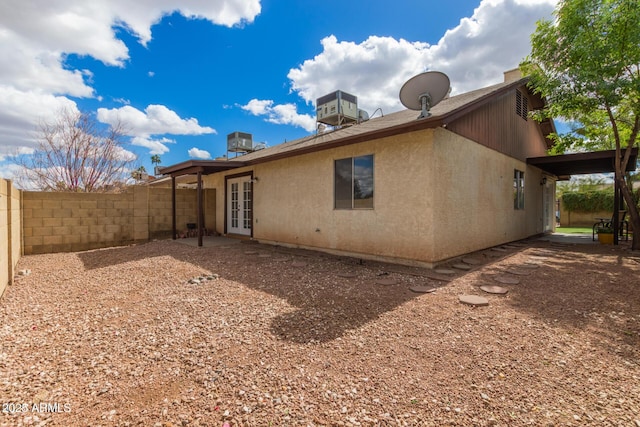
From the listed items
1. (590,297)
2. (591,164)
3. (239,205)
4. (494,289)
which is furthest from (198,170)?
(591,164)

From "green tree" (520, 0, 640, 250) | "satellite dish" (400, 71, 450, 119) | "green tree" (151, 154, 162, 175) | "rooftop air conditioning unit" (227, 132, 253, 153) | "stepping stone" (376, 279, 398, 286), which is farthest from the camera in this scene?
"green tree" (151, 154, 162, 175)

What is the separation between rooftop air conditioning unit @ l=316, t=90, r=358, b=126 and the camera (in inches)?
482

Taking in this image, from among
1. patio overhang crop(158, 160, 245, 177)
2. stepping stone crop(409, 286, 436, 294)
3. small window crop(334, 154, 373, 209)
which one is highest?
patio overhang crop(158, 160, 245, 177)

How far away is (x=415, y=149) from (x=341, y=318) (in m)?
3.99

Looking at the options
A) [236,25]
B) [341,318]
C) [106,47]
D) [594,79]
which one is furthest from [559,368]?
[106,47]

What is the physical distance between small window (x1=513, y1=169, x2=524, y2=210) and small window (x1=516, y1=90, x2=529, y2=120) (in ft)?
6.72

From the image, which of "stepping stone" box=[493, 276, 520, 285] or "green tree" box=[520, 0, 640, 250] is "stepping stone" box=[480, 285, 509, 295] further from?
"green tree" box=[520, 0, 640, 250]

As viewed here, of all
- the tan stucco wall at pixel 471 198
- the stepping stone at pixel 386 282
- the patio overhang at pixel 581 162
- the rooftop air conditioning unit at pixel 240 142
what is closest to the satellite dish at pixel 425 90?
the tan stucco wall at pixel 471 198

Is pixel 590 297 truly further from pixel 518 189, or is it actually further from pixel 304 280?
pixel 518 189

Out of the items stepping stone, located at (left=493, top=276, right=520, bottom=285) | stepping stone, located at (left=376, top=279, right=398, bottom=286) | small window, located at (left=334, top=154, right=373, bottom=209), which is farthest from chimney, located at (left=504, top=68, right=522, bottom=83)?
stepping stone, located at (left=376, top=279, right=398, bottom=286)

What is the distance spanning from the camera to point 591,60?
725cm

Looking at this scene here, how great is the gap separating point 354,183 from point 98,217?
26.3 feet

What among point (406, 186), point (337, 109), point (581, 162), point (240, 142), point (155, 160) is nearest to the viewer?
point (406, 186)

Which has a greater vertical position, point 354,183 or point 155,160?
point 155,160
